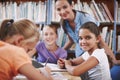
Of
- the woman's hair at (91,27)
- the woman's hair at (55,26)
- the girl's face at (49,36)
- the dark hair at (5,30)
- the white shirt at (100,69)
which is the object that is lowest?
the white shirt at (100,69)

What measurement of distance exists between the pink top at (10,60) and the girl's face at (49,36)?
1.20 metres

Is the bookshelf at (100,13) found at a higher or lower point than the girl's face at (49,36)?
higher

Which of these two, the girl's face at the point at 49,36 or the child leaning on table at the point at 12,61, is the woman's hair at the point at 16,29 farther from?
the girl's face at the point at 49,36

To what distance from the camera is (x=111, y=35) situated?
101 inches

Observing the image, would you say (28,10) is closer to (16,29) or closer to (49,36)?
(49,36)

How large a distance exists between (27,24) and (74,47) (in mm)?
1063

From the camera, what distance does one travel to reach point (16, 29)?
52.7 inches

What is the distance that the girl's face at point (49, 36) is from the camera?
2379mm

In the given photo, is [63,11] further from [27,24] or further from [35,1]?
[27,24]

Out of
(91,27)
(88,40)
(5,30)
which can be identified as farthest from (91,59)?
(5,30)

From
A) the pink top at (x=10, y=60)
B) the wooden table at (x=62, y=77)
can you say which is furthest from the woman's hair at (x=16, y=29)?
the wooden table at (x=62, y=77)

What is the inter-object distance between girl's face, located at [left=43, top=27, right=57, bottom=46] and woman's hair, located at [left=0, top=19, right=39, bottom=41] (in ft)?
3.27

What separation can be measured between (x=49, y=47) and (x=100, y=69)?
60 cm

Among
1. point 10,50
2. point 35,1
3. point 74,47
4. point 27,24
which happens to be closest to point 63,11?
point 74,47
